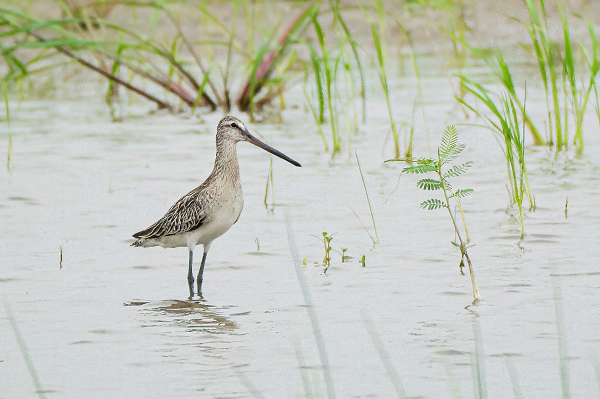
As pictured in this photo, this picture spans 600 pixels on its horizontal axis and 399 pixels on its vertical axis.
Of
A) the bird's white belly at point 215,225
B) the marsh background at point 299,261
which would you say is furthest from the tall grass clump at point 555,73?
the bird's white belly at point 215,225

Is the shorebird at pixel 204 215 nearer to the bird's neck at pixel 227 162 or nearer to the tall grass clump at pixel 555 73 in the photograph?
the bird's neck at pixel 227 162

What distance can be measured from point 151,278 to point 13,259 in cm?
86

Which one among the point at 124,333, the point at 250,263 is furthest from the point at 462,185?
the point at 124,333

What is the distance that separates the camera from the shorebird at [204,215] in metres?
5.66

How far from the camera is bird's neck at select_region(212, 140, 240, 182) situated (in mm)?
5855

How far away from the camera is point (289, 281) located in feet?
18.7

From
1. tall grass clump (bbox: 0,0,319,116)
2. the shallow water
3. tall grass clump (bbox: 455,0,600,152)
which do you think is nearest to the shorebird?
the shallow water

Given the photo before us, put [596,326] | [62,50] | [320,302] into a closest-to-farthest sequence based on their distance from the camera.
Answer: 1. [596,326]
2. [320,302]
3. [62,50]

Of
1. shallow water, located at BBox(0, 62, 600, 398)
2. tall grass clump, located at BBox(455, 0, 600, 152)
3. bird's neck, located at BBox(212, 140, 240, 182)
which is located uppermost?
tall grass clump, located at BBox(455, 0, 600, 152)

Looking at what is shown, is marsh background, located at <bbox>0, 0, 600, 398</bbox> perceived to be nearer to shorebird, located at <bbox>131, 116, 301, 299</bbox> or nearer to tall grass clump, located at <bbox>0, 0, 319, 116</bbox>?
tall grass clump, located at <bbox>0, 0, 319, 116</bbox>

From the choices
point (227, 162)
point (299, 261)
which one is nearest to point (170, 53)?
point (227, 162)

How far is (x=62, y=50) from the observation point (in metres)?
9.97

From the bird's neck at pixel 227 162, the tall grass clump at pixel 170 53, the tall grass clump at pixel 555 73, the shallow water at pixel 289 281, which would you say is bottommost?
the shallow water at pixel 289 281

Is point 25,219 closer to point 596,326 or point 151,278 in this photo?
point 151,278
